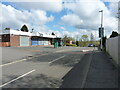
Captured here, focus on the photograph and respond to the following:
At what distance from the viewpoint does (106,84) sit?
6543 millimetres

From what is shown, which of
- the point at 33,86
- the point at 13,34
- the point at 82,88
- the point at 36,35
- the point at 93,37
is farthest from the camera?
the point at 93,37

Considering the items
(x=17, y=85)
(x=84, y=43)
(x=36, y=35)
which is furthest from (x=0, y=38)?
(x=84, y=43)

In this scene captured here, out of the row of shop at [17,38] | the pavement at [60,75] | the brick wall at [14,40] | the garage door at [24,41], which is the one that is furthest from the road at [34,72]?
the garage door at [24,41]

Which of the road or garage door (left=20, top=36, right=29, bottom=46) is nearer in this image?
the road

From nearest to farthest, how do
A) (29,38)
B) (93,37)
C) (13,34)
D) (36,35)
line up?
1. (13,34)
2. (29,38)
3. (36,35)
4. (93,37)

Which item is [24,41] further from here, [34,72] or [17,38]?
[34,72]

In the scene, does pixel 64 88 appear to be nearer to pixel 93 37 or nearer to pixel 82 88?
pixel 82 88

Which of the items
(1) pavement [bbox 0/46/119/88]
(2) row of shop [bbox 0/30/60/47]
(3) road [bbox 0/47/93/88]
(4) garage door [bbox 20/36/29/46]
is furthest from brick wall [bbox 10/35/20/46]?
(1) pavement [bbox 0/46/119/88]

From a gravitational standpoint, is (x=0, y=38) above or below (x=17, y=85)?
above

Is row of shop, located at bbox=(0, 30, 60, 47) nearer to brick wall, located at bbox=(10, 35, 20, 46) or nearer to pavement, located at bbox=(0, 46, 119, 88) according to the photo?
brick wall, located at bbox=(10, 35, 20, 46)

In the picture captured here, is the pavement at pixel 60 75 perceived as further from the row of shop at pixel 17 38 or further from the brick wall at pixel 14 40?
the brick wall at pixel 14 40

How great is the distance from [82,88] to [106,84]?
122 centimetres

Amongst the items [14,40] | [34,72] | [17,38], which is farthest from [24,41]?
[34,72]

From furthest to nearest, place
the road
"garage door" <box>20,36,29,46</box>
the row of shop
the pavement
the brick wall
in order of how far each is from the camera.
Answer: "garage door" <box>20,36,29,46</box>
the brick wall
the row of shop
the road
the pavement
